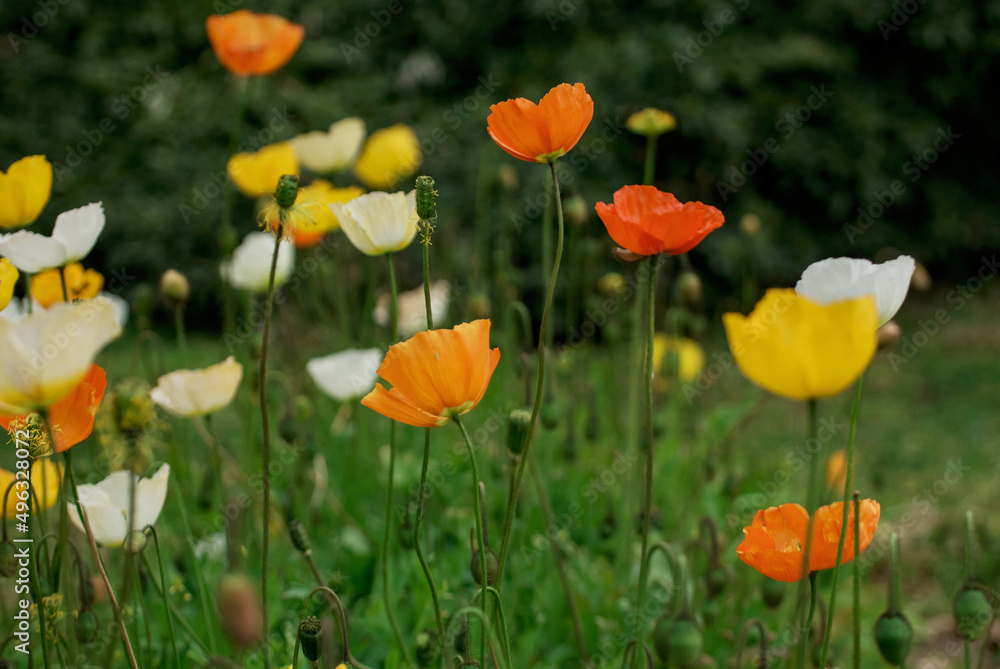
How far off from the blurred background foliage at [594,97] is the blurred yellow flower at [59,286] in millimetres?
2620

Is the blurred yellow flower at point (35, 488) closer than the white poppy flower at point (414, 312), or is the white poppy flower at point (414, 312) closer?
the blurred yellow flower at point (35, 488)

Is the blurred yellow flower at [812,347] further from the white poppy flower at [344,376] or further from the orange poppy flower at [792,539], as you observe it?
the white poppy flower at [344,376]

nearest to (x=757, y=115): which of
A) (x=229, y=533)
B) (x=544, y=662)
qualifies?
(x=544, y=662)

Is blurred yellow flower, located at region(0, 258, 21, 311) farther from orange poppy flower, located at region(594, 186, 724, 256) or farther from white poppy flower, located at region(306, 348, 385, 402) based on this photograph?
white poppy flower, located at region(306, 348, 385, 402)

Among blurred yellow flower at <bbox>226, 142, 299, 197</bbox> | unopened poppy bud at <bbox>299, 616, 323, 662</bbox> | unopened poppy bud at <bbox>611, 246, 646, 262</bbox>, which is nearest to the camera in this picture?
unopened poppy bud at <bbox>299, 616, 323, 662</bbox>

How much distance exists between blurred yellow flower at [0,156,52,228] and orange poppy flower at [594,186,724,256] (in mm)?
606

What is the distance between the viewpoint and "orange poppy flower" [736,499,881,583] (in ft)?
2.35

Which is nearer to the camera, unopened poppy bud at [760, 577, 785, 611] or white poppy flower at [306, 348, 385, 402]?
unopened poppy bud at [760, 577, 785, 611]

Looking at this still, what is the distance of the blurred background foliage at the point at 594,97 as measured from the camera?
3850 mm

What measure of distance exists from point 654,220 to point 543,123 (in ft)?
0.43

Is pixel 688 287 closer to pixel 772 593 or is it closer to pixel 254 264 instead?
pixel 772 593

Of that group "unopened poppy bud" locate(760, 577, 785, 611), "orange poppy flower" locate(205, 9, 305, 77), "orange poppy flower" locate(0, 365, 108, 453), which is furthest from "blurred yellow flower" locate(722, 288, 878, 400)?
"orange poppy flower" locate(205, 9, 305, 77)

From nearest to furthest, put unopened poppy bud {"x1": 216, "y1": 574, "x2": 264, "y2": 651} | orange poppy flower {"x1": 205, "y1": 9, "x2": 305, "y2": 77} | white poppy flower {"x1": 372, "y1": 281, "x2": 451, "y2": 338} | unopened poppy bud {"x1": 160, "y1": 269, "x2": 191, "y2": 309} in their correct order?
unopened poppy bud {"x1": 216, "y1": 574, "x2": 264, "y2": 651} → unopened poppy bud {"x1": 160, "y1": 269, "x2": 191, "y2": 309} → orange poppy flower {"x1": 205, "y1": 9, "x2": 305, "y2": 77} → white poppy flower {"x1": 372, "y1": 281, "x2": 451, "y2": 338}

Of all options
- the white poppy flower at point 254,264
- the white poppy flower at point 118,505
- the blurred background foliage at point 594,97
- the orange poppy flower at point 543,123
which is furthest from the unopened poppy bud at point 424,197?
the blurred background foliage at point 594,97
